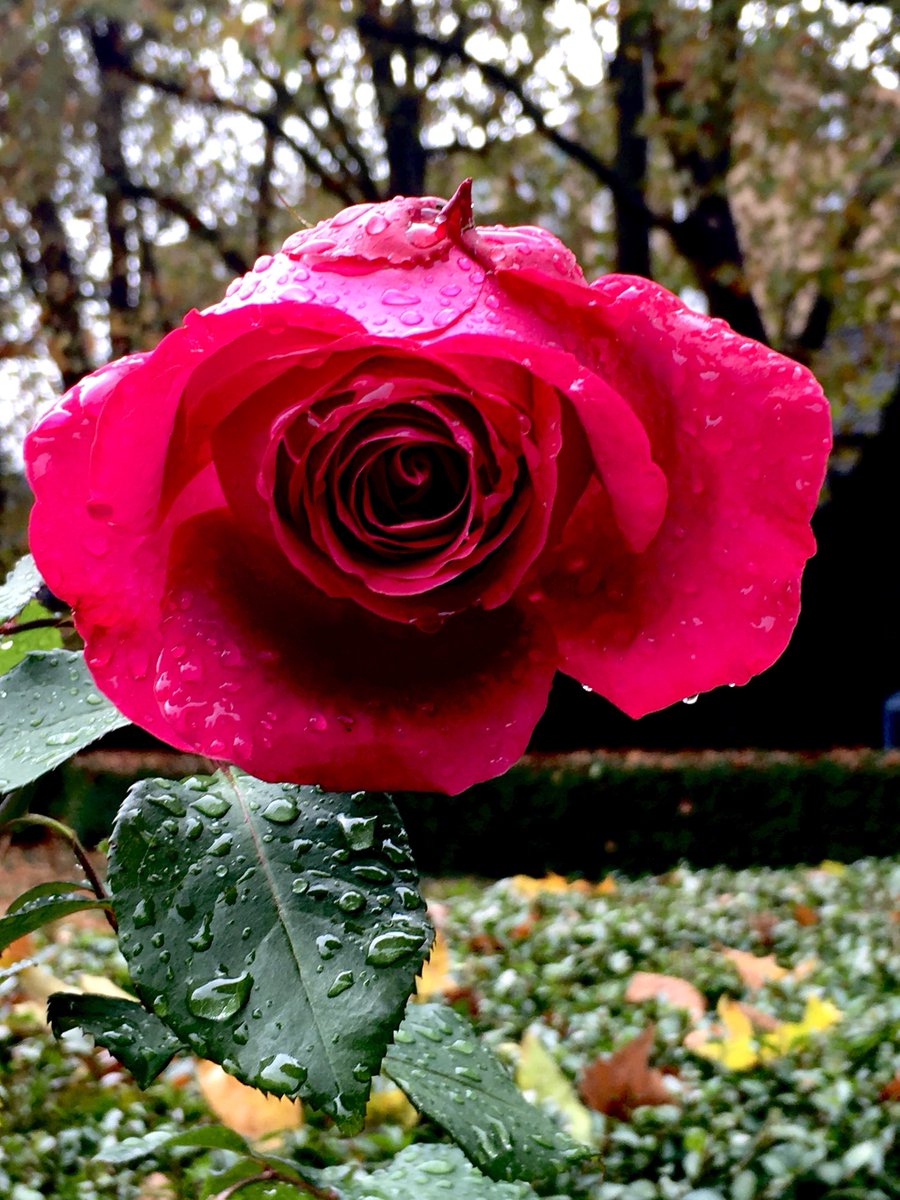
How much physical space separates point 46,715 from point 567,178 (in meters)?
8.52

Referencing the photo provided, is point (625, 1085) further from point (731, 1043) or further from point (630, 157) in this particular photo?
point (630, 157)

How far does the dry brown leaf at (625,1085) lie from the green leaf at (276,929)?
1.13 meters

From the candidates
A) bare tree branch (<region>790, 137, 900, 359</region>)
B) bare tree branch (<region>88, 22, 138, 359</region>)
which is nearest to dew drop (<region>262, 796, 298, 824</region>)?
bare tree branch (<region>790, 137, 900, 359</region>)

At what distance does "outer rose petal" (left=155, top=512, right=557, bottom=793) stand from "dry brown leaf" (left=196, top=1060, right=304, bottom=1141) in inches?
40.8

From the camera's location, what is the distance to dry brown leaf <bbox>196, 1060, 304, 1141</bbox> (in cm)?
125

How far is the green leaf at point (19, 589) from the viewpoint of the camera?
1.96 ft

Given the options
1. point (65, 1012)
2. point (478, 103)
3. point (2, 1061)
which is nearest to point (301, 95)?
point (478, 103)

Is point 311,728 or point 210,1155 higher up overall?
point 311,728

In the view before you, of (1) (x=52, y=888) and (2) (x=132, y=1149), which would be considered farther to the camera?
(2) (x=132, y=1149)

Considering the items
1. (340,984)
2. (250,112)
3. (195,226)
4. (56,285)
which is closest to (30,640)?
(340,984)

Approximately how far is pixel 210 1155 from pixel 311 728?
108 cm

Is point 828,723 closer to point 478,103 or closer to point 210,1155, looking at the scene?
point 478,103

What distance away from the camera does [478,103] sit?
8.03m

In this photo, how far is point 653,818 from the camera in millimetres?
5770
